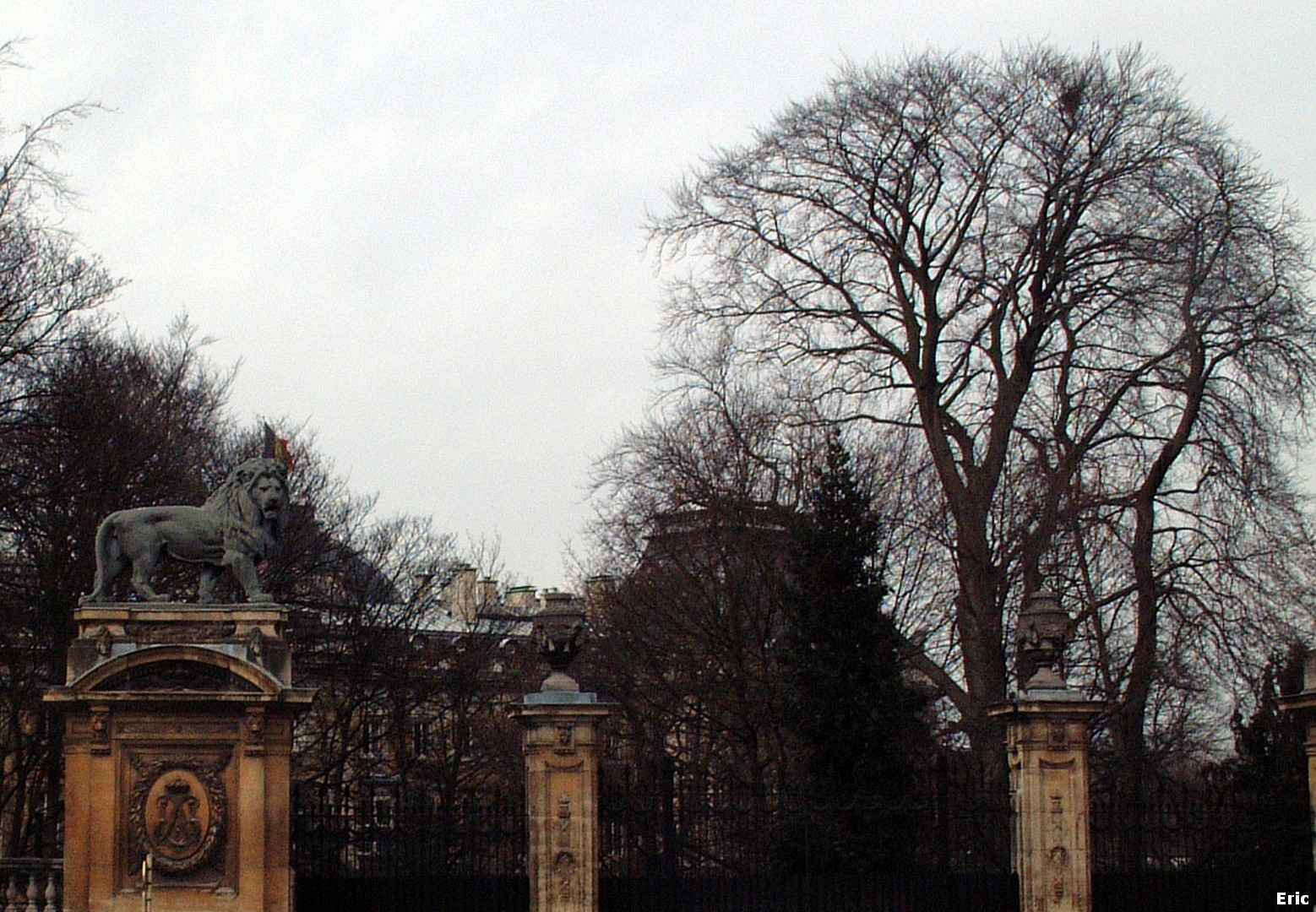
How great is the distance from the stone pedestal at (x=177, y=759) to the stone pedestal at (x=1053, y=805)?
7657mm

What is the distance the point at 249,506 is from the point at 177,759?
2649 millimetres

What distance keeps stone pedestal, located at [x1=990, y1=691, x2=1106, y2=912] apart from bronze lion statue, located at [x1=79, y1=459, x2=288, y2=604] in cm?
815

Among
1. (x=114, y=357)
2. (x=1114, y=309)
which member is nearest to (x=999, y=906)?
(x=1114, y=309)

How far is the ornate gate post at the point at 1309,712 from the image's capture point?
21.6m

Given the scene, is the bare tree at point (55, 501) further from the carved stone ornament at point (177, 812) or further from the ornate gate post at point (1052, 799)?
the ornate gate post at point (1052, 799)

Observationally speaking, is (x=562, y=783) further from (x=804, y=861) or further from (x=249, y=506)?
(x=249, y=506)

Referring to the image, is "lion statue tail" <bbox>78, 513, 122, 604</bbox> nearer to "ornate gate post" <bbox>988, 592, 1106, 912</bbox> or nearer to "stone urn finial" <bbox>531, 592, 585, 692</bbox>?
"stone urn finial" <bbox>531, 592, 585, 692</bbox>

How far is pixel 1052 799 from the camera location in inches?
831

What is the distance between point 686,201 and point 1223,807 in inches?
552

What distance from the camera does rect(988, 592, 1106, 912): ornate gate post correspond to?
21.0 metres

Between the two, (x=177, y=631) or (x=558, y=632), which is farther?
(x=558, y=632)

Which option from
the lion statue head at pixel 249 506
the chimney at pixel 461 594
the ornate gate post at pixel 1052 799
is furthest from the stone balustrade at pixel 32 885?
the chimney at pixel 461 594

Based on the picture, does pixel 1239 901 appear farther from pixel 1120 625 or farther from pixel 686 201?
pixel 686 201

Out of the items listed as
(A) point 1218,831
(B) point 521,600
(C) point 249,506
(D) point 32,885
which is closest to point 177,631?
(C) point 249,506
